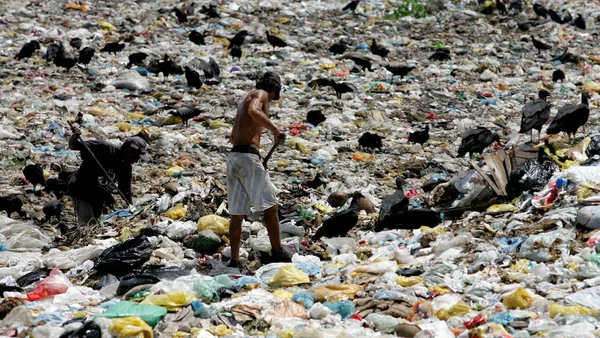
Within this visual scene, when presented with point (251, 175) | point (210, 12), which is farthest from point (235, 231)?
point (210, 12)

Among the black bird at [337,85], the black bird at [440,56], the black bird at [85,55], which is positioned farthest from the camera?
the black bird at [440,56]

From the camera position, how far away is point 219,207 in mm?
6688

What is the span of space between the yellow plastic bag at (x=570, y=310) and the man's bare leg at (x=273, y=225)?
1946 mm

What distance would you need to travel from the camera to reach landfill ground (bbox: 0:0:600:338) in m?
4.23

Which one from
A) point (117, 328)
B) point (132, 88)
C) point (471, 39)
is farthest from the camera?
point (471, 39)

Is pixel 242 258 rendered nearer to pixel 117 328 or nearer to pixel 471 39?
pixel 117 328

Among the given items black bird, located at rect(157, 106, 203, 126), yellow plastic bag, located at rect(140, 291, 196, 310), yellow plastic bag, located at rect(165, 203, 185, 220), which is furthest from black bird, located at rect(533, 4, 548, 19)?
yellow plastic bag, located at rect(140, 291, 196, 310)

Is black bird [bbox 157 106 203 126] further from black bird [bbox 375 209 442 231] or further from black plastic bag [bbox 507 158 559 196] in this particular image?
black plastic bag [bbox 507 158 559 196]

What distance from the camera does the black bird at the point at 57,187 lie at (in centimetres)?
736

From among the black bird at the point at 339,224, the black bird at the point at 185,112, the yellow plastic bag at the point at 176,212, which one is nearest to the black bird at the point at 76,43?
the black bird at the point at 185,112

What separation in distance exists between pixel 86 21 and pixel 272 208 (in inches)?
406

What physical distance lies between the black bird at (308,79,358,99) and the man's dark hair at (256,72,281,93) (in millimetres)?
5328

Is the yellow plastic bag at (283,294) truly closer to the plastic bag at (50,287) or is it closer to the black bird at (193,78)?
the plastic bag at (50,287)

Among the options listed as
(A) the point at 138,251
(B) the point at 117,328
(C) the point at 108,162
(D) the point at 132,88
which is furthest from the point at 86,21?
(B) the point at 117,328
